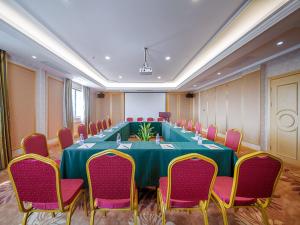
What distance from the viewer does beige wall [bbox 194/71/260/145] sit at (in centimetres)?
518

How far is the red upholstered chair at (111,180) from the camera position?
54.3 inches

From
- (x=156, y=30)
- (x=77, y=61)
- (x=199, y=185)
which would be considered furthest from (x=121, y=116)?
(x=199, y=185)

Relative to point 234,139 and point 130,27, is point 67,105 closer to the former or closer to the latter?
point 130,27

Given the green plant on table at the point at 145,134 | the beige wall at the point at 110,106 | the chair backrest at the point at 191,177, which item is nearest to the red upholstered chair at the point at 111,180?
the chair backrest at the point at 191,177

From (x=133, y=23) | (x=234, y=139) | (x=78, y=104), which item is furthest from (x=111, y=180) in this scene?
(x=78, y=104)

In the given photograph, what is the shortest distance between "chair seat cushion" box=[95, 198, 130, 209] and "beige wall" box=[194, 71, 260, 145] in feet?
16.8

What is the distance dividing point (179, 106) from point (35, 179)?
10.4 meters

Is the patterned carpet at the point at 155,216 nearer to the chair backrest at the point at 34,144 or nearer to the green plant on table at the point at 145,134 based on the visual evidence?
the chair backrest at the point at 34,144

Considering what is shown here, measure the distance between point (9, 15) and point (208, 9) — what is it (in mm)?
3363

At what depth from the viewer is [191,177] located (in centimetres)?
140

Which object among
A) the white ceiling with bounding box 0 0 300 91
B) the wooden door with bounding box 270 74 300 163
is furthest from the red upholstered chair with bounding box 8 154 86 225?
the wooden door with bounding box 270 74 300 163

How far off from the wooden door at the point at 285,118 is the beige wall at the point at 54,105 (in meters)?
7.43

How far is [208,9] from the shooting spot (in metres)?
2.59

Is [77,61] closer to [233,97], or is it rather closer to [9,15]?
[9,15]
